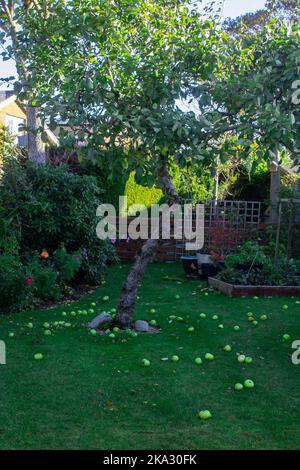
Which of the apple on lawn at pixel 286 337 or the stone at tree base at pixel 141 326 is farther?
the stone at tree base at pixel 141 326

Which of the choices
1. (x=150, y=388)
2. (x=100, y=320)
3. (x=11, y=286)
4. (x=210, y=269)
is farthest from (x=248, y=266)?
(x=150, y=388)

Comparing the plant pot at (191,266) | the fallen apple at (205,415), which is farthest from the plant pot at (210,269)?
the fallen apple at (205,415)

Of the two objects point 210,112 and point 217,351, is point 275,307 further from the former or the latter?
point 210,112

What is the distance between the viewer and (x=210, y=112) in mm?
5828

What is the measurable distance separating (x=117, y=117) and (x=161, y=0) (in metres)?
5.48

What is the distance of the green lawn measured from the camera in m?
3.81

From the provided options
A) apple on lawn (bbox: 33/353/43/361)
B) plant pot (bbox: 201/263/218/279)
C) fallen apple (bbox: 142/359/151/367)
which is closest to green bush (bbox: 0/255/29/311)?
apple on lawn (bbox: 33/353/43/361)

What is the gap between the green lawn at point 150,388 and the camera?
3.81 metres

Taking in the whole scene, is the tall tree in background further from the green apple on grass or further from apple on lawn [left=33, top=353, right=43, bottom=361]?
the green apple on grass

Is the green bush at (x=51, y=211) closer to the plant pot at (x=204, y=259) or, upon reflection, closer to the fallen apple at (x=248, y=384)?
the plant pot at (x=204, y=259)

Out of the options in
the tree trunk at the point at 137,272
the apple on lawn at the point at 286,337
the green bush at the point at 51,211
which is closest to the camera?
the apple on lawn at the point at 286,337

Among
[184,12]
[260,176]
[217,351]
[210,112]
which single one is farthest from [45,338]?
[260,176]

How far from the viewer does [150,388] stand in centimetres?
478

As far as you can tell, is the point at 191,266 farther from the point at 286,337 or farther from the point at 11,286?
the point at 286,337
